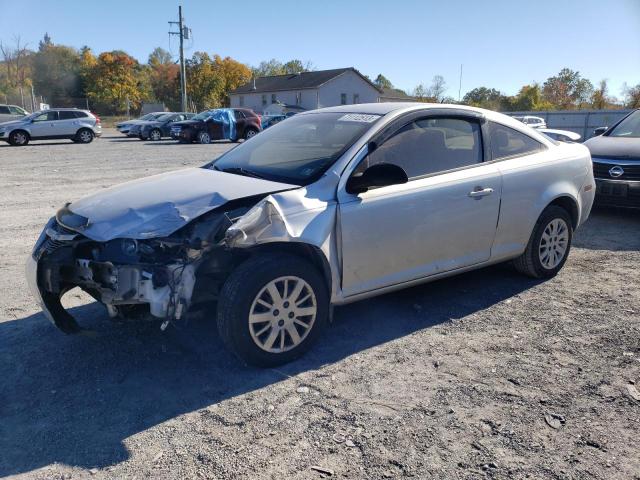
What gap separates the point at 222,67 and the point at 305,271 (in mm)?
78785

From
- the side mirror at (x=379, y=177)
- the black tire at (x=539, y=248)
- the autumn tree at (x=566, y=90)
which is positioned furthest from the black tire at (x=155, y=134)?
the autumn tree at (x=566, y=90)

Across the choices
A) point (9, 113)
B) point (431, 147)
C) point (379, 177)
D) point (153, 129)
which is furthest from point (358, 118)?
point (9, 113)

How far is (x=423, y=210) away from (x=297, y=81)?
61.6 metres

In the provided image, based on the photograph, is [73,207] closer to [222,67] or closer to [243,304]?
[243,304]

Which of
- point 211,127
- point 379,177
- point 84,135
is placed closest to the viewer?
point 379,177

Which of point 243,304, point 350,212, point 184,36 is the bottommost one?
point 243,304

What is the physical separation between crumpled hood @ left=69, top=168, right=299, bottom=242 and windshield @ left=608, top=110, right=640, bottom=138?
7493mm

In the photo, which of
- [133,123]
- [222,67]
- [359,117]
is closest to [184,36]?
[133,123]

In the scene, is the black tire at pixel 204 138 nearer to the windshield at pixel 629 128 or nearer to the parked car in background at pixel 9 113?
the parked car in background at pixel 9 113

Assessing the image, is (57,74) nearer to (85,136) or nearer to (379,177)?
(85,136)

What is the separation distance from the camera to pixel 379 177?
375cm

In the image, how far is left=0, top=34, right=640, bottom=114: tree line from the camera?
63569mm

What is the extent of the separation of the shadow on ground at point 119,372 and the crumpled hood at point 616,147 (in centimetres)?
443

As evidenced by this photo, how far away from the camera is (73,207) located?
396 centimetres
